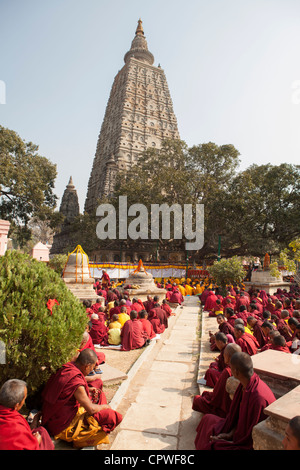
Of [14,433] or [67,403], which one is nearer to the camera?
[14,433]

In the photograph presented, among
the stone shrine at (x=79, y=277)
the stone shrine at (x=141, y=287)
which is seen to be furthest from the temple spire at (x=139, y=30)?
the stone shrine at (x=79, y=277)

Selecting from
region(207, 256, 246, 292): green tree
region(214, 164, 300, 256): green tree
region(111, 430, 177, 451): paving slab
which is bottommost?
region(111, 430, 177, 451): paving slab

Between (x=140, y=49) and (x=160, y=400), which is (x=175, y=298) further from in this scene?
(x=140, y=49)

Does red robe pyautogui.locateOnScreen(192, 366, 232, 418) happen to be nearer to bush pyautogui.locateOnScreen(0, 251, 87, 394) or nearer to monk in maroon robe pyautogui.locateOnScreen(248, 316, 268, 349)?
bush pyautogui.locateOnScreen(0, 251, 87, 394)

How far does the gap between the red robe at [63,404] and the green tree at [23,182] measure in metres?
24.8

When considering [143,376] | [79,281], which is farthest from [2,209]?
[143,376]

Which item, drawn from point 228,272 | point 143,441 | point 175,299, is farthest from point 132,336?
point 228,272

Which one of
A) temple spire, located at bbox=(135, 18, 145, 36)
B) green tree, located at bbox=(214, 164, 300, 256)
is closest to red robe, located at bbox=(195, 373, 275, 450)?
green tree, located at bbox=(214, 164, 300, 256)

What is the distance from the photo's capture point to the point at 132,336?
6.65 metres

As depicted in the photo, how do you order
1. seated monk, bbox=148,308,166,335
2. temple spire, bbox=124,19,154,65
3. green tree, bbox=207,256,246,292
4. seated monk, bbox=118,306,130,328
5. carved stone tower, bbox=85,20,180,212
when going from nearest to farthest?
seated monk, bbox=118,306,130,328, seated monk, bbox=148,308,166,335, green tree, bbox=207,256,246,292, carved stone tower, bbox=85,20,180,212, temple spire, bbox=124,19,154,65

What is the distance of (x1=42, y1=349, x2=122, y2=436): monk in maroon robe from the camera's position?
2980 mm

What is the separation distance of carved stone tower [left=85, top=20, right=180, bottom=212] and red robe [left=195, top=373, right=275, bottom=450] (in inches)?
1477

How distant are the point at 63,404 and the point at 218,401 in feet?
6.06

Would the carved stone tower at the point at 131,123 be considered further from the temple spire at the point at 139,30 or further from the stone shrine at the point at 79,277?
the stone shrine at the point at 79,277
